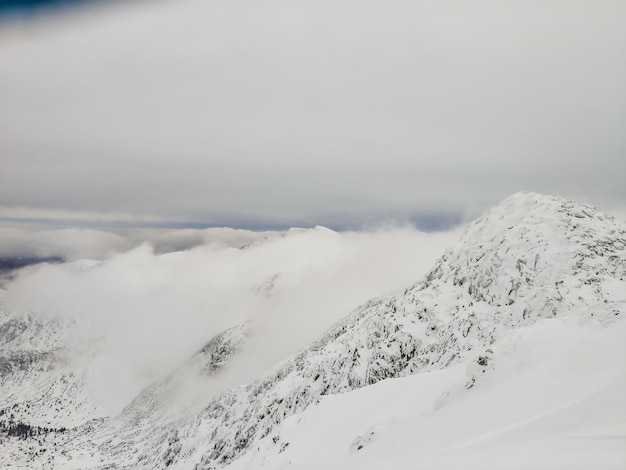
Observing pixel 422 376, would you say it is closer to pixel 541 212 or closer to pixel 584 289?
pixel 584 289

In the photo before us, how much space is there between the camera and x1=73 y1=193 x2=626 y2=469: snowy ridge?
88875mm

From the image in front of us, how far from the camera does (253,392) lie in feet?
518

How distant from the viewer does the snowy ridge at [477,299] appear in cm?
8888

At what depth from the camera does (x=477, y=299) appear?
101438 mm

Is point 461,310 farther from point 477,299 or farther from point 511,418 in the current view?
point 511,418

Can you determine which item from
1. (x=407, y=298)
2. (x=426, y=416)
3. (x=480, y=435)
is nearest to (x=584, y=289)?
(x=407, y=298)

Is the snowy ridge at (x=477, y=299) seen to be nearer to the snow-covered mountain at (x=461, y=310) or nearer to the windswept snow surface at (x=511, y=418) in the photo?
the snow-covered mountain at (x=461, y=310)

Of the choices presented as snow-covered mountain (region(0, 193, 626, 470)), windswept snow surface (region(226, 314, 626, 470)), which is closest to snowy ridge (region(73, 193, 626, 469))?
snow-covered mountain (region(0, 193, 626, 470))

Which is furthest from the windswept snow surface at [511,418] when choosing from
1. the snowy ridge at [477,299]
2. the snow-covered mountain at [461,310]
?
the snowy ridge at [477,299]

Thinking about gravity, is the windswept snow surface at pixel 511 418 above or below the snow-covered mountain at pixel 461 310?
above

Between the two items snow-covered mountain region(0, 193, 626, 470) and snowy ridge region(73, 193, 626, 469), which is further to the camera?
snowy ridge region(73, 193, 626, 469)

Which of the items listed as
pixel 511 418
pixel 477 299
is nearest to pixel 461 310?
pixel 477 299

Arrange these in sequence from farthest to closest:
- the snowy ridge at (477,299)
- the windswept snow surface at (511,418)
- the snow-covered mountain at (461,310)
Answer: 1. the snowy ridge at (477,299)
2. the snow-covered mountain at (461,310)
3. the windswept snow surface at (511,418)

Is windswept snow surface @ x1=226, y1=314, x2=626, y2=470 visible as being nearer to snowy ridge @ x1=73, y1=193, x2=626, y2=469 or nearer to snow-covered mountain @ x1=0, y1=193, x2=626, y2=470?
snow-covered mountain @ x1=0, y1=193, x2=626, y2=470
